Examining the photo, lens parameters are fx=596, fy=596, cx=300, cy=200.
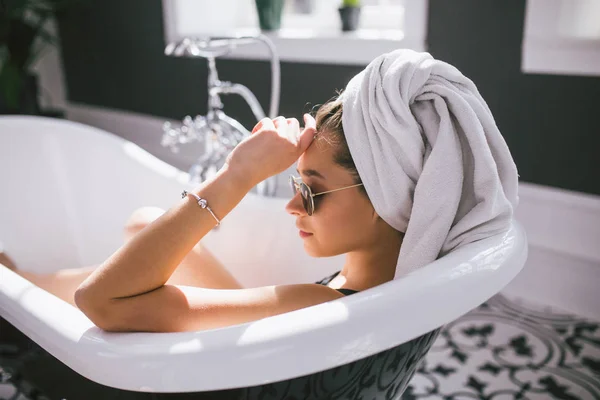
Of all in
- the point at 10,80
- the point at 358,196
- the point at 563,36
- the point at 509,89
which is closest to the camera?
the point at 358,196

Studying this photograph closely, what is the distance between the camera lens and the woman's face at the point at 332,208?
1.00 metres

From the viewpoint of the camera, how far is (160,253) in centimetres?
87

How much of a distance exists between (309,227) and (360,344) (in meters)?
0.31

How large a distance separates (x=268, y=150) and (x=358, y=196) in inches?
6.6

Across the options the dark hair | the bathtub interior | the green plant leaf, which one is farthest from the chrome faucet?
the green plant leaf

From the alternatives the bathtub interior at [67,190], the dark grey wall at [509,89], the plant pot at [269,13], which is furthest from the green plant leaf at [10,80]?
the plant pot at [269,13]

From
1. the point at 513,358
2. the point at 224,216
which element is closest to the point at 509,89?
the point at 513,358

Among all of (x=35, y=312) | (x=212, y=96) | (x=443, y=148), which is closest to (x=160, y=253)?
(x=35, y=312)

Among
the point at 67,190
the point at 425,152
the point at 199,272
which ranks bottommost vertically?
the point at 67,190

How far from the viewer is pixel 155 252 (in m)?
0.87

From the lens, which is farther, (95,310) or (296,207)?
(296,207)

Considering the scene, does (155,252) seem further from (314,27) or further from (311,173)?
(314,27)

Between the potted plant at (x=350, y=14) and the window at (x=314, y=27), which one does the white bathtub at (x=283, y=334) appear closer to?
the window at (x=314, y=27)

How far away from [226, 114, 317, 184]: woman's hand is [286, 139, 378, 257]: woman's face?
0.02 metres
